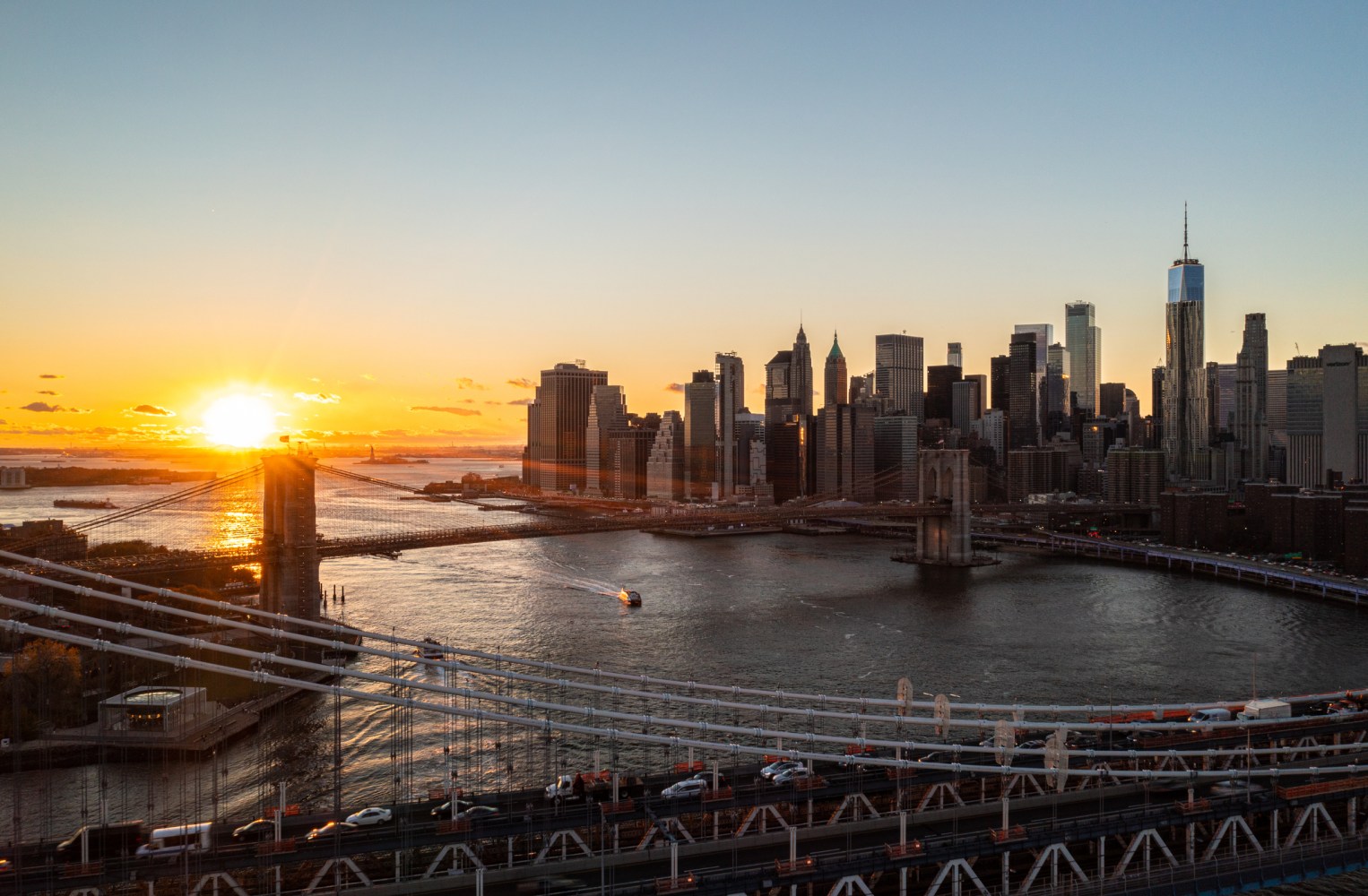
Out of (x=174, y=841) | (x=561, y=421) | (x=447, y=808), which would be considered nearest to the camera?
(x=174, y=841)

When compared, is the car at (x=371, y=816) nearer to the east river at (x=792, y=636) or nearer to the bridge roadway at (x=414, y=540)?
the east river at (x=792, y=636)

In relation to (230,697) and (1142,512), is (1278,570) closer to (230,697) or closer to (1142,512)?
(1142,512)

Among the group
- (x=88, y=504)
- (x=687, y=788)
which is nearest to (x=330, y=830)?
(x=687, y=788)

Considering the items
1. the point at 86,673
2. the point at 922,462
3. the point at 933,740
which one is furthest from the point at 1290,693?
the point at 922,462

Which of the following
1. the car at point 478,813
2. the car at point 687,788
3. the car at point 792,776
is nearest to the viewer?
the car at point 478,813

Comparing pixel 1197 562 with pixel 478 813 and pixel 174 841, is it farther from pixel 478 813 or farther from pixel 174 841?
pixel 174 841

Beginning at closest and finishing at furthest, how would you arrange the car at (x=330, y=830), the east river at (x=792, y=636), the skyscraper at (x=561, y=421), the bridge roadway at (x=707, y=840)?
1. the bridge roadway at (x=707, y=840)
2. the car at (x=330, y=830)
3. the east river at (x=792, y=636)
4. the skyscraper at (x=561, y=421)

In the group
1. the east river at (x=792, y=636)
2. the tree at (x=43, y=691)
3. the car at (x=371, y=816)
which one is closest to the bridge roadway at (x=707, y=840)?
the car at (x=371, y=816)
